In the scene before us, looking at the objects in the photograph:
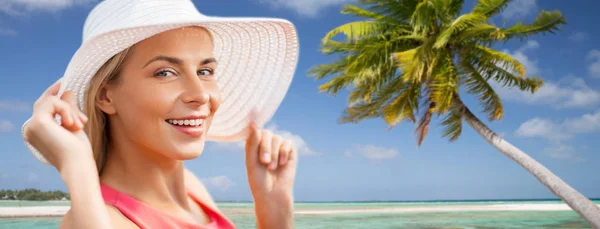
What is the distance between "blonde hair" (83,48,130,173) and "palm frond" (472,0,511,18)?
1509cm

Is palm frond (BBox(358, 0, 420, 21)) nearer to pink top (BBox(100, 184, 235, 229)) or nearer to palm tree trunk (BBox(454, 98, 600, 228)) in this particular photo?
palm tree trunk (BBox(454, 98, 600, 228))

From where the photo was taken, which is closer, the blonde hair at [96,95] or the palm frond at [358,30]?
the blonde hair at [96,95]

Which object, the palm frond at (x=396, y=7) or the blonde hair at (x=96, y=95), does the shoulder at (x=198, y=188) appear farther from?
the palm frond at (x=396, y=7)

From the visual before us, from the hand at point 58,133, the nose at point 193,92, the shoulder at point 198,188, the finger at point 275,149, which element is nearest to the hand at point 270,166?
the finger at point 275,149

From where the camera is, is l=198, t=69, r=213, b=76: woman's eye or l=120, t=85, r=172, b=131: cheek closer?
l=120, t=85, r=172, b=131: cheek

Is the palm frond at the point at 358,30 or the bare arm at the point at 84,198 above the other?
the palm frond at the point at 358,30

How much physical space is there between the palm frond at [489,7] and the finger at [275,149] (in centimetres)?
1477

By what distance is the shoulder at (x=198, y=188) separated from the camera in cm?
198

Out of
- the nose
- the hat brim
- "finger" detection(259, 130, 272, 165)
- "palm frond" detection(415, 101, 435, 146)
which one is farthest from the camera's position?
"palm frond" detection(415, 101, 435, 146)

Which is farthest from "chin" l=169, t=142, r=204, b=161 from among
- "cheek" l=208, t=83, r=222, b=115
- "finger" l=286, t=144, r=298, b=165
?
"finger" l=286, t=144, r=298, b=165

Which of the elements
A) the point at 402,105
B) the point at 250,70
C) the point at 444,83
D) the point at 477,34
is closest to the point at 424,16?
the point at 477,34

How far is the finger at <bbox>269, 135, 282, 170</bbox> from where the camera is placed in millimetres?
1819

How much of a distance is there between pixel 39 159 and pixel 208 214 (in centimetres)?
55

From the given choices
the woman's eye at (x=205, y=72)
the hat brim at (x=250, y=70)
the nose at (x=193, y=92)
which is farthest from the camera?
the hat brim at (x=250, y=70)
